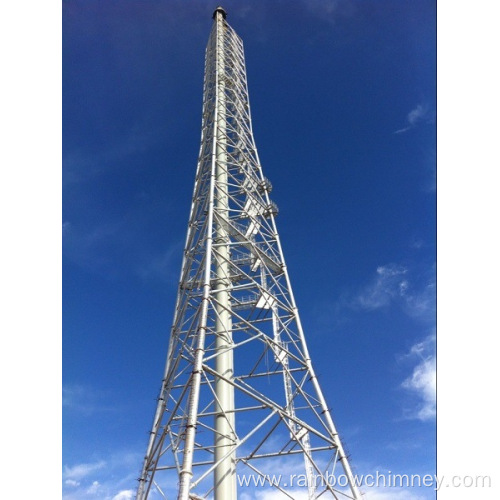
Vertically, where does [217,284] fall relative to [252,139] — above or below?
below

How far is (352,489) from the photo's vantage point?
51.3 feet

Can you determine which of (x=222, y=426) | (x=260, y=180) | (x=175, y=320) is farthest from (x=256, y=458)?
(x=260, y=180)

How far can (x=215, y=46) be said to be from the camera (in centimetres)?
3350

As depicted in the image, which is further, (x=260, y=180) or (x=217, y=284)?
(x=260, y=180)

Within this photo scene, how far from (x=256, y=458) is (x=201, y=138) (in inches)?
782

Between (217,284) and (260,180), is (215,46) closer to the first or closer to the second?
(260,180)

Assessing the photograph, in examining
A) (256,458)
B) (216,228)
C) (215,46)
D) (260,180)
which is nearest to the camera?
(256,458)

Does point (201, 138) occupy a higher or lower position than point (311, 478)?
higher

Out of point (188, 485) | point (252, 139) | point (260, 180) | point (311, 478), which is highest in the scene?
point (252, 139)

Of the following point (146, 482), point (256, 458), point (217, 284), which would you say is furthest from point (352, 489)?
point (217, 284)

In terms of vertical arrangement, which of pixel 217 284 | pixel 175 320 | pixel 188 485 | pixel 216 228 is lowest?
pixel 188 485

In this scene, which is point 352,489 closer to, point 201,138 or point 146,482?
point 146,482

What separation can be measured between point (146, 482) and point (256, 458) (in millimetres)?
4430
